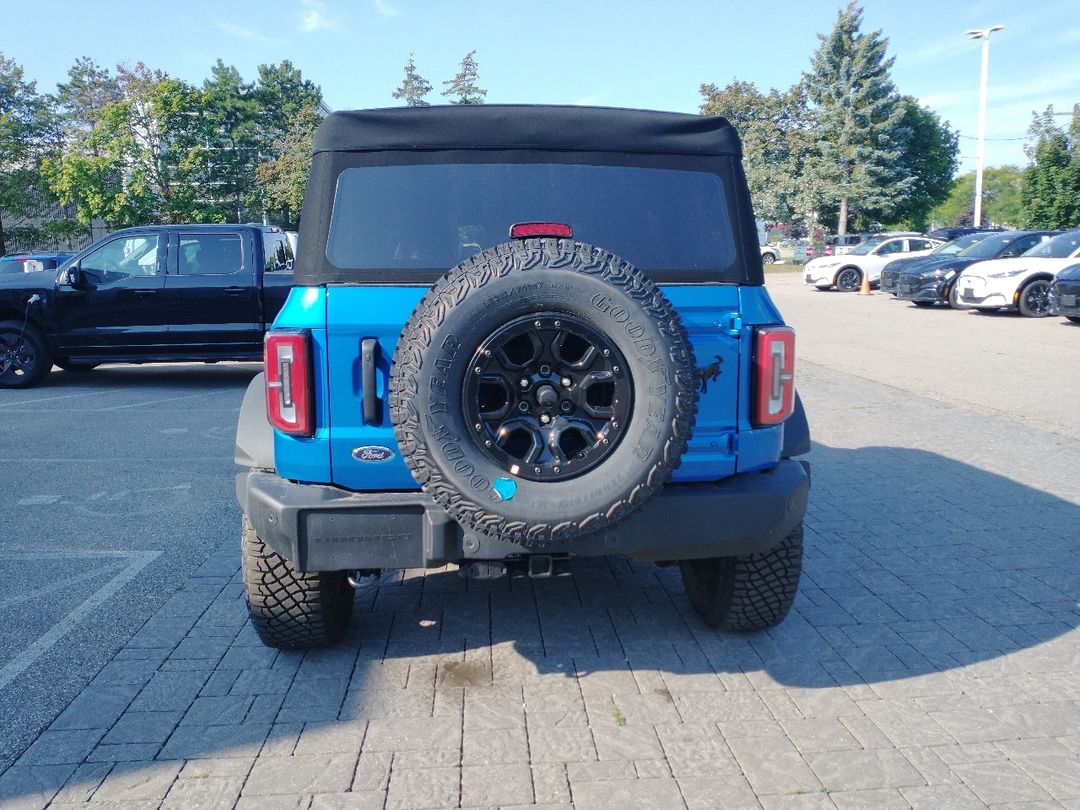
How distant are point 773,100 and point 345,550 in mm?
59338

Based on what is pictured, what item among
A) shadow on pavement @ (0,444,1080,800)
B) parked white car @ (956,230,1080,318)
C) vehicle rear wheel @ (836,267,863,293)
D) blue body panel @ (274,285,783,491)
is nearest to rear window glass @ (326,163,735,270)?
blue body panel @ (274,285,783,491)

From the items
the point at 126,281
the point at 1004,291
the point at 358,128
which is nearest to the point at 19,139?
the point at 126,281

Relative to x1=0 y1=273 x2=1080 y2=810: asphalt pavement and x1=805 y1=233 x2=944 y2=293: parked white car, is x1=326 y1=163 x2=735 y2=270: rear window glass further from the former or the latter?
x1=805 y1=233 x2=944 y2=293: parked white car

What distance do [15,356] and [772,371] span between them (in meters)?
11.0

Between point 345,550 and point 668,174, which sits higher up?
point 668,174

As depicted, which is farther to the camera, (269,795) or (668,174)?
(668,174)

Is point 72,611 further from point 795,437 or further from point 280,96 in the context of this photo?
point 280,96

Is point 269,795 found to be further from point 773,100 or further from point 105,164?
point 773,100

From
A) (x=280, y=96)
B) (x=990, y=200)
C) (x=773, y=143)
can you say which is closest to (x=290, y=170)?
(x=280, y=96)

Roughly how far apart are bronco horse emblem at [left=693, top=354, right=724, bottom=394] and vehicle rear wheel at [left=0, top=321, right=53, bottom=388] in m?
10.7

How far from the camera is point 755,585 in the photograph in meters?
3.95

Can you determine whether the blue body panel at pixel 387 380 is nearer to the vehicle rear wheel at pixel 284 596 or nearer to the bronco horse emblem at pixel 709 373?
the bronco horse emblem at pixel 709 373

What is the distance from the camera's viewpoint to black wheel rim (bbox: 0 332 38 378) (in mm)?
11711

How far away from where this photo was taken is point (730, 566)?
3.96 metres
